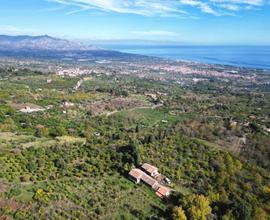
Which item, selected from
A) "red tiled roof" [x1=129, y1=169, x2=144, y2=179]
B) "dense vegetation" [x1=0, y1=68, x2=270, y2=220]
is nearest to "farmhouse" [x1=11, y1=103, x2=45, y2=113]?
"dense vegetation" [x1=0, y1=68, x2=270, y2=220]

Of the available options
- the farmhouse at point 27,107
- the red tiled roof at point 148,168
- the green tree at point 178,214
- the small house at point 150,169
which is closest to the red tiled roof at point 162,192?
the small house at point 150,169

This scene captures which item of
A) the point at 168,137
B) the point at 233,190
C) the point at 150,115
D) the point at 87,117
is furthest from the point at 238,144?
the point at 87,117

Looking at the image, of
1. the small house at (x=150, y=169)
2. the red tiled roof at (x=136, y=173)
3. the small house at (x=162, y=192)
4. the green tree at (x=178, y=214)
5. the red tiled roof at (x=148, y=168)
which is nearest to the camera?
the green tree at (x=178, y=214)

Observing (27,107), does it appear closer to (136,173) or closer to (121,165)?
(121,165)

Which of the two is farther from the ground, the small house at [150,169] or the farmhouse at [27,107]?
the small house at [150,169]

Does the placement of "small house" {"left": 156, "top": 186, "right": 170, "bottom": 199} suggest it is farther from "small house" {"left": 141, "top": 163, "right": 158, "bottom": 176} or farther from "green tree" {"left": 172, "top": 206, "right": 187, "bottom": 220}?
"green tree" {"left": 172, "top": 206, "right": 187, "bottom": 220}

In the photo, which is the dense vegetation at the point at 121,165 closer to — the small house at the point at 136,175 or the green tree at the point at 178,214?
the green tree at the point at 178,214
